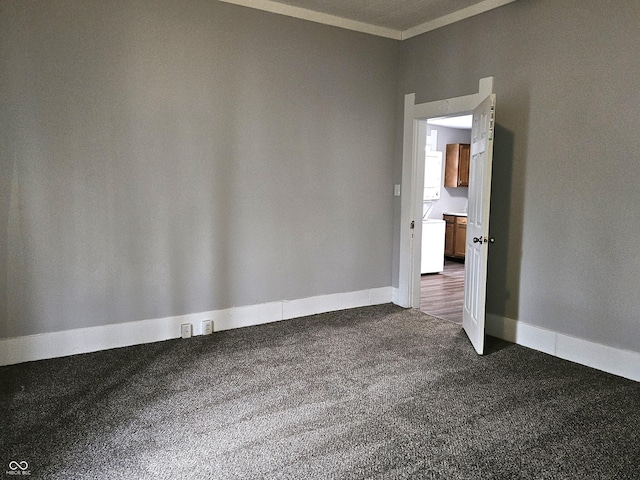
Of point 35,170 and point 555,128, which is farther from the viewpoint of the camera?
point 555,128

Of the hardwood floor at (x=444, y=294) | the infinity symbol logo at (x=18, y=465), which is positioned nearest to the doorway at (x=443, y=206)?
the hardwood floor at (x=444, y=294)

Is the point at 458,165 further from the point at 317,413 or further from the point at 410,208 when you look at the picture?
the point at 317,413

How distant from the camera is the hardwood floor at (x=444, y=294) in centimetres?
543

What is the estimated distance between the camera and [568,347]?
402 cm

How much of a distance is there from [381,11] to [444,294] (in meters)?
3.36

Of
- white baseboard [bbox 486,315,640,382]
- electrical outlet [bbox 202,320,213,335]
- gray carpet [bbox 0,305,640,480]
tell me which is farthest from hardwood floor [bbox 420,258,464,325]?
electrical outlet [bbox 202,320,213,335]

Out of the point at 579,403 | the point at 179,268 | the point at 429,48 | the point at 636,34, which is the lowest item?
the point at 579,403

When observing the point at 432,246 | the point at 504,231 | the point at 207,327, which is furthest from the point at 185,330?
the point at 432,246

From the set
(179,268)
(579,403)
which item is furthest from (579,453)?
(179,268)

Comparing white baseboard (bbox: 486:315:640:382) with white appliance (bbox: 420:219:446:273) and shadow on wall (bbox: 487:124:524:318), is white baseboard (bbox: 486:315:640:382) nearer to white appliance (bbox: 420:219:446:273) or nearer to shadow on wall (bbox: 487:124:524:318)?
shadow on wall (bbox: 487:124:524:318)

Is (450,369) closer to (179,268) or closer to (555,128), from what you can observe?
(555,128)

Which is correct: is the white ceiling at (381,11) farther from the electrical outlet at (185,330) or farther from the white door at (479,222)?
the electrical outlet at (185,330)

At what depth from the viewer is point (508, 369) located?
3766 mm

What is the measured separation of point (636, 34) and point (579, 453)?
2.79 m
